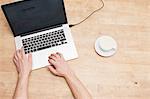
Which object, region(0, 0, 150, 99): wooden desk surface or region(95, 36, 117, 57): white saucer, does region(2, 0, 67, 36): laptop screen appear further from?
region(95, 36, 117, 57): white saucer

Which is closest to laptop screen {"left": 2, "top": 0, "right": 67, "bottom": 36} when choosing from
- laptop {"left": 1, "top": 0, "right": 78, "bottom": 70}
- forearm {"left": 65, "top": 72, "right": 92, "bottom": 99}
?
laptop {"left": 1, "top": 0, "right": 78, "bottom": 70}

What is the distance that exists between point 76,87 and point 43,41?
245 mm

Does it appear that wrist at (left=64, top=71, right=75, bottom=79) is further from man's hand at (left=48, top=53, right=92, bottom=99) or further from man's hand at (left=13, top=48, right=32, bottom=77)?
man's hand at (left=13, top=48, right=32, bottom=77)

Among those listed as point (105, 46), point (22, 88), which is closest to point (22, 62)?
point (22, 88)

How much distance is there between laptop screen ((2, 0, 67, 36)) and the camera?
45.1 inches

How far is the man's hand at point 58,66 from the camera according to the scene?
3.96ft

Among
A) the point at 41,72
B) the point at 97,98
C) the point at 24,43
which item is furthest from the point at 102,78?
the point at 24,43

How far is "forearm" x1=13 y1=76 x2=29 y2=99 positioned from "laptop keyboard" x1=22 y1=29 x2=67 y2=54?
12cm

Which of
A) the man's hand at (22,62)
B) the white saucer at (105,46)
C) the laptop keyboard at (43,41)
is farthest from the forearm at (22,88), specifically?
the white saucer at (105,46)

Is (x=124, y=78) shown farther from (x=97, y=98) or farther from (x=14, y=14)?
(x=14, y=14)

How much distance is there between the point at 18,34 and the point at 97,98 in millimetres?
431

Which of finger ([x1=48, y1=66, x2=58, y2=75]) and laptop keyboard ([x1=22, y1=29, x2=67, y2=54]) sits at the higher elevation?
laptop keyboard ([x1=22, y1=29, x2=67, y2=54])

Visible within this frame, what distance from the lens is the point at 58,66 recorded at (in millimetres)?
1215

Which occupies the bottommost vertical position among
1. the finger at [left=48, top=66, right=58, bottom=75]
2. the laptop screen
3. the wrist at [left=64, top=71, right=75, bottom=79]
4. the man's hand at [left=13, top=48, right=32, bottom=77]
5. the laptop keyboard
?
the wrist at [left=64, top=71, right=75, bottom=79]
